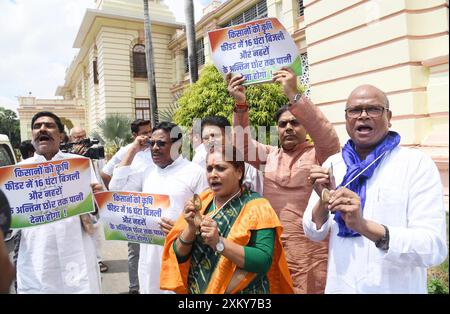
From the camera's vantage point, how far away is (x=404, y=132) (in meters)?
4.32

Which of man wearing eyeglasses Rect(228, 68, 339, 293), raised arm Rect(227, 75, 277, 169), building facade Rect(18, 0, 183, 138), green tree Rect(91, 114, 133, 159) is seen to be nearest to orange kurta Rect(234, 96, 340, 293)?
man wearing eyeglasses Rect(228, 68, 339, 293)

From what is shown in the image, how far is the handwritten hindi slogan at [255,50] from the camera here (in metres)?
2.68

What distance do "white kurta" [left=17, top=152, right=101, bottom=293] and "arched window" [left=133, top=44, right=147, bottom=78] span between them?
46.5 feet

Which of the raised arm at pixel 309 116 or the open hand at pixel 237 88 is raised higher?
the open hand at pixel 237 88

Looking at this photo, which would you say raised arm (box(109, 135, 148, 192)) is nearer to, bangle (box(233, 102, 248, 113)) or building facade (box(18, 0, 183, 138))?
bangle (box(233, 102, 248, 113))

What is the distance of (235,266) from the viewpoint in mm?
1801

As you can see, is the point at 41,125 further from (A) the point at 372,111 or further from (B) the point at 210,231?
(A) the point at 372,111

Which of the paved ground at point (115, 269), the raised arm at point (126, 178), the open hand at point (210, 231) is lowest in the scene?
the paved ground at point (115, 269)

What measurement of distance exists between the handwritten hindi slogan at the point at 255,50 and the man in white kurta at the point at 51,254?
4.15 ft

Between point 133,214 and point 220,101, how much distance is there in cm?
512

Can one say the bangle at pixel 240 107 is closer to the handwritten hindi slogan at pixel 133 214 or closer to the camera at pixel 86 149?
the handwritten hindi slogan at pixel 133 214

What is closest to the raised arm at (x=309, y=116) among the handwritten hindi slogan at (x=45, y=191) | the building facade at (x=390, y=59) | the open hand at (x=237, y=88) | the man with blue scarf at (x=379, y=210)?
the open hand at (x=237, y=88)

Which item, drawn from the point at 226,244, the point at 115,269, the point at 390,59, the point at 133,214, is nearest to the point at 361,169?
the point at 226,244

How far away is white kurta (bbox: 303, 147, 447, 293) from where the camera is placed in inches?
61.3
